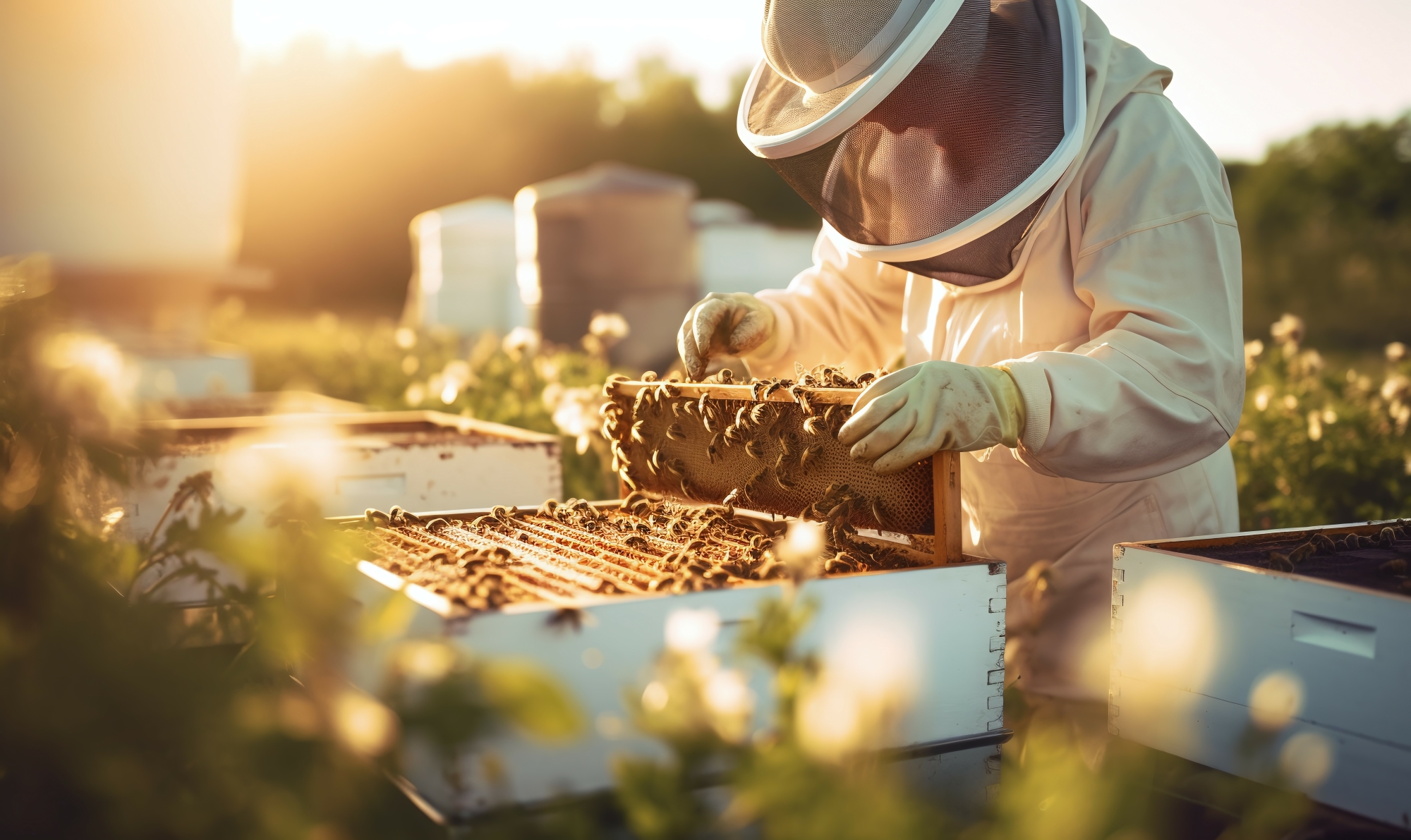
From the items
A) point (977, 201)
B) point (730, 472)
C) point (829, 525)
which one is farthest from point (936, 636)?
point (977, 201)

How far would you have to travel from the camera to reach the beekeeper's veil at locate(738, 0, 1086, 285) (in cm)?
167

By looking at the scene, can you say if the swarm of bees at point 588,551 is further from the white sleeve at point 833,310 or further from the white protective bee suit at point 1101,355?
the white sleeve at point 833,310

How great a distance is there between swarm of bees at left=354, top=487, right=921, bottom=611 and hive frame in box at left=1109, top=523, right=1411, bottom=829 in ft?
0.99

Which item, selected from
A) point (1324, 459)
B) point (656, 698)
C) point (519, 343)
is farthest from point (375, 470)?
point (1324, 459)

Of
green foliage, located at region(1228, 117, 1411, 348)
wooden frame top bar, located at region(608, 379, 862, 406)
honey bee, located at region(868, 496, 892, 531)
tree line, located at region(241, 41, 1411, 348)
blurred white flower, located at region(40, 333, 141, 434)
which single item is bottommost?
honey bee, located at region(868, 496, 892, 531)

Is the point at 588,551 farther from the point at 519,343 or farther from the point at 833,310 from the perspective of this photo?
the point at 519,343

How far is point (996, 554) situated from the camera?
210 cm

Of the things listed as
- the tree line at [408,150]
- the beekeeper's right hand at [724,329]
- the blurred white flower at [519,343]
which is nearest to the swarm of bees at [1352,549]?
the beekeeper's right hand at [724,329]

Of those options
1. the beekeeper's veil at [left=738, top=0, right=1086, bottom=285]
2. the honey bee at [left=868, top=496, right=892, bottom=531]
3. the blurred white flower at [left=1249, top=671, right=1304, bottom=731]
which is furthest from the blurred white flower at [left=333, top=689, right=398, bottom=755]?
the beekeeper's veil at [left=738, top=0, right=1086, bottom=285]

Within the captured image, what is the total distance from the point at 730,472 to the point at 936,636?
0.57m

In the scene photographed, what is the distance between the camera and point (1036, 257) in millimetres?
1922

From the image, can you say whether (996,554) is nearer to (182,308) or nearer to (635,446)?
(635,446)

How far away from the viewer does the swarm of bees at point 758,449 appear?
1479mm

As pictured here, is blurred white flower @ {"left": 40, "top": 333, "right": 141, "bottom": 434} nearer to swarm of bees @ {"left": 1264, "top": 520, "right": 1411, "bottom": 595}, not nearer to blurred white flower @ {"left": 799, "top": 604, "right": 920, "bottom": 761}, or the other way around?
blurred white flower @ {"left": 799, "top": 604, "right": 920, "bottom": 761}
